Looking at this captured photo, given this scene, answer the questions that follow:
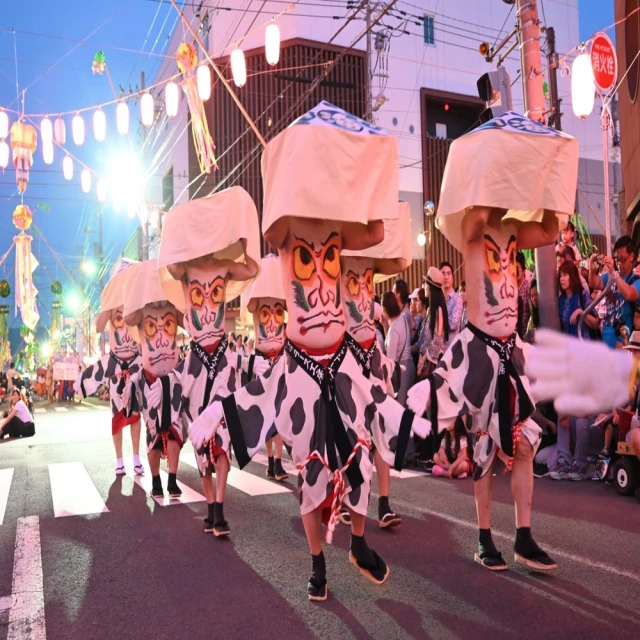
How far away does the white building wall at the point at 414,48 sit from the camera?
2230 cm

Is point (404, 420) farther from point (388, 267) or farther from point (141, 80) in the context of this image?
point (141, 80)

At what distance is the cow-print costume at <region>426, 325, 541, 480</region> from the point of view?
3596 millimetres

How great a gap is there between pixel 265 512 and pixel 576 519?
2417 millimetres

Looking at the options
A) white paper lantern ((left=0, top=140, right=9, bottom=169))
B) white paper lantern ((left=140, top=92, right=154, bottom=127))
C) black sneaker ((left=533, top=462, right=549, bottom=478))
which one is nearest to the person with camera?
black sneaker ((left=533, top=462, right=549, bottom=478))

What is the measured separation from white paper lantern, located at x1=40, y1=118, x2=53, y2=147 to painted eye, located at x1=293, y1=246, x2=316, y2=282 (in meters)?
12.2

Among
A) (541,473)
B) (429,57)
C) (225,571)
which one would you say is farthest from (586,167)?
(225,571)

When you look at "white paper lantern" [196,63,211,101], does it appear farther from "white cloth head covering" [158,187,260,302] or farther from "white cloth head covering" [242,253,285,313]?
"white cloth head covering" [158,187,260,302]

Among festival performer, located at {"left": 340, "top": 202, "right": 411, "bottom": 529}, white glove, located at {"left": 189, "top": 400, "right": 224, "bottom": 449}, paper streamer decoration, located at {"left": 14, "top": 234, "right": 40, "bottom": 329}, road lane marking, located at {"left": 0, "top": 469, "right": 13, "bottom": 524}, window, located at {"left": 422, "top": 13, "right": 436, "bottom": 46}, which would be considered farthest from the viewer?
window, located at {"left": 422, "top": 13, "right": 436, "bottom": 46}

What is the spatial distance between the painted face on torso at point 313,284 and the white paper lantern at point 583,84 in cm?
652

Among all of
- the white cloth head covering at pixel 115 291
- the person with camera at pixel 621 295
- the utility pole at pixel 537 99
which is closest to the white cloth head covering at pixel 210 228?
the white cloth head covering at pixel 115 291

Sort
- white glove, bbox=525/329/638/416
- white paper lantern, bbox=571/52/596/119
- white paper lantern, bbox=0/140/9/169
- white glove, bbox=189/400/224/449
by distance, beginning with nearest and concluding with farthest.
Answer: white glove, bbox=525/329/638/416
white glove, bbox=189/400/224/449
white paper lantern, bbox=571/52/596/119
white paper lantern, bbox=0/140/9/169

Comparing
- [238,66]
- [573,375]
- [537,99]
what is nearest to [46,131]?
[238,66]

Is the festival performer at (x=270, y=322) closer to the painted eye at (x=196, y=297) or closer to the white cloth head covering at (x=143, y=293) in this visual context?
the white cloth head covering at (x=143, y=293)

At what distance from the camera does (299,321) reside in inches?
137
